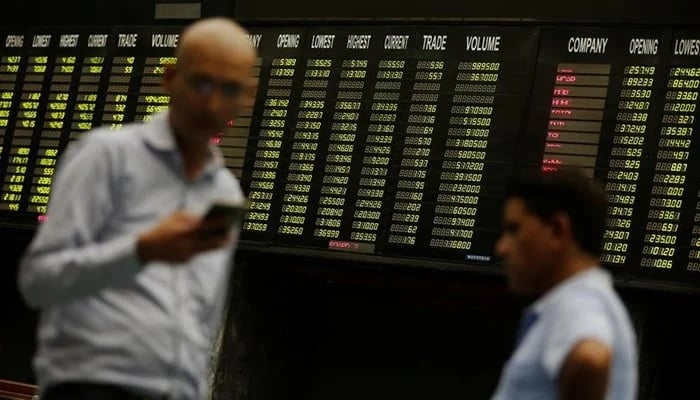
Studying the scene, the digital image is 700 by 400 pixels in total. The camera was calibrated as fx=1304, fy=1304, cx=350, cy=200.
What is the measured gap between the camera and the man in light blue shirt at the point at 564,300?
A: 2.20 m

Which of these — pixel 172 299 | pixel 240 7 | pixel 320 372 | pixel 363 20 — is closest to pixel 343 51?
pixel 363 20

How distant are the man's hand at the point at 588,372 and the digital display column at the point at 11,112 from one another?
495 centimetres

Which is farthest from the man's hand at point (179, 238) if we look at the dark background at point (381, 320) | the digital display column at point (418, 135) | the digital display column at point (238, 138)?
the digital display column at point (238, 138)

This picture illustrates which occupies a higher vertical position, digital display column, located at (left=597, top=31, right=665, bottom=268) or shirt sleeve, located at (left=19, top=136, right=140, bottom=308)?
digital display column, located at (left=597, top=31, right=665, bottom=268)

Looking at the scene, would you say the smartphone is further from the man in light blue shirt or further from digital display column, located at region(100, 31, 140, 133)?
digital display column, located at region(100, 31, 140, 133)

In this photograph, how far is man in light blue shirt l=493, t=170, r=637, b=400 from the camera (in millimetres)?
2197

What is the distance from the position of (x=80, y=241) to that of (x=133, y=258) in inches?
6.0

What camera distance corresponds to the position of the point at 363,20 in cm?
620

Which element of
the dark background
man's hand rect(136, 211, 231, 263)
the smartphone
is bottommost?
the dark background

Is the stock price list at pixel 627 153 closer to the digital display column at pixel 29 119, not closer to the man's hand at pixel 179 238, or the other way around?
the digital display column at pixel 29 119

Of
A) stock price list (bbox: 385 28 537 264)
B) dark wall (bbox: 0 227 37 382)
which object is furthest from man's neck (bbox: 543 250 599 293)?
dark wall (bbox: 0 227 37 382)

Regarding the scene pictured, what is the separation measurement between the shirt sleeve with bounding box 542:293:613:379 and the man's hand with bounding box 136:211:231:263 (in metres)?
0.60

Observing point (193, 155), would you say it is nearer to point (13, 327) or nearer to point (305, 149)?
point (305, 149)

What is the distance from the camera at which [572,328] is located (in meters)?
2.24
